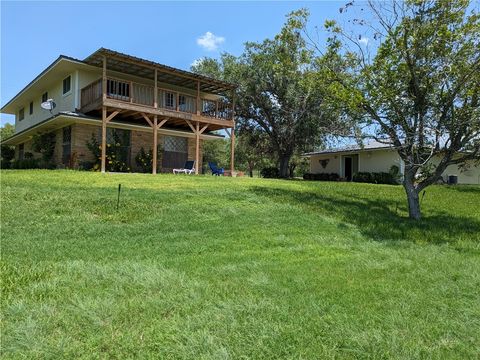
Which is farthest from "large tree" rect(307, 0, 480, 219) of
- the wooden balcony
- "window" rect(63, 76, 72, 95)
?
"window" rect(63, 76, 72, 95)

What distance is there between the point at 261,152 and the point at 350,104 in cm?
2041

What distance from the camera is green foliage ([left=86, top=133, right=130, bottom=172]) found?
55.8ft

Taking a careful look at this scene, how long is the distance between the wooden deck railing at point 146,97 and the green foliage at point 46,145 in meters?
3.06

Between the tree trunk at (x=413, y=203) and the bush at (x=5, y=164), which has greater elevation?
the bush at (x=5, y=164)

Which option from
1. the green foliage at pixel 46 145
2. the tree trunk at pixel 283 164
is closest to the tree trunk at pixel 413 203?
the green foliage at pixel 46 145

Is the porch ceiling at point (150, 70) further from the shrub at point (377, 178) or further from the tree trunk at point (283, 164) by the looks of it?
the shrub at point (377, 178)

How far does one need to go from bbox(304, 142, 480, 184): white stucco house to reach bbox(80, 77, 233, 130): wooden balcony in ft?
32.2

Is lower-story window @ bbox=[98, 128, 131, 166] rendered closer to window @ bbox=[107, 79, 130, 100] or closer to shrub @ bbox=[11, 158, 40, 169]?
window @ bbox=[107, 79, 130, 100]

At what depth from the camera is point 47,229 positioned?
6.23m

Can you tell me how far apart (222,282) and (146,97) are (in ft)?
49.1

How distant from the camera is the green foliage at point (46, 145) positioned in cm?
1857

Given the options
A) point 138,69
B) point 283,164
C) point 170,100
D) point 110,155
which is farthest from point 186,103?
point 283,164

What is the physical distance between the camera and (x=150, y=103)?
59.3 feet

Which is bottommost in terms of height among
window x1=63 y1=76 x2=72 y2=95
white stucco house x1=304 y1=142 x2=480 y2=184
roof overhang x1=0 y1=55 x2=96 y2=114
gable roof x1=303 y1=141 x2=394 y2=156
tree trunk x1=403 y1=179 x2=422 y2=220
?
tree trunk x1=403 y1=179 x2=422 y2=220
